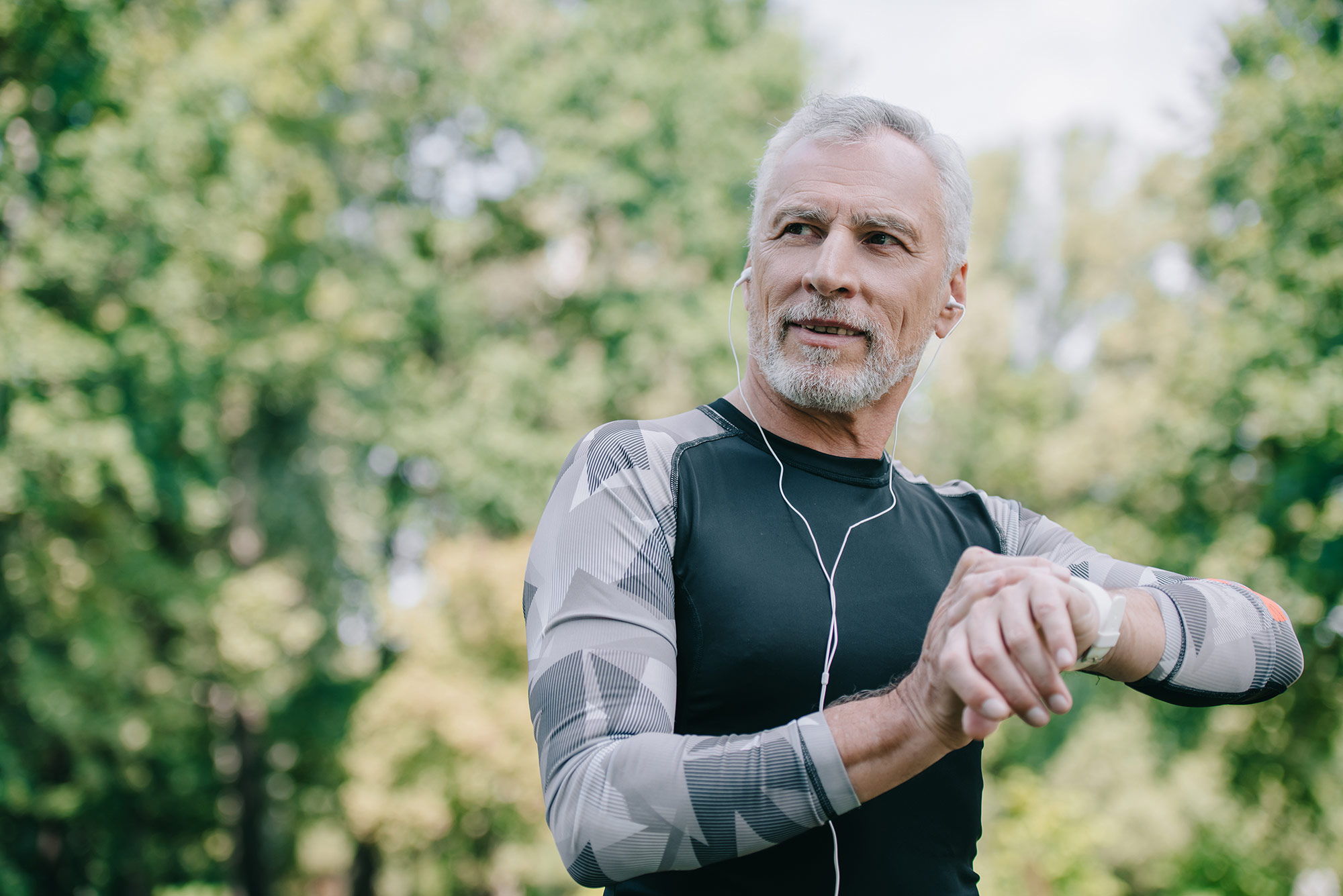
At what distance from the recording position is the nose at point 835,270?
160cm

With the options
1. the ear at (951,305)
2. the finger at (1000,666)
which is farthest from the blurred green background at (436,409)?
the finger at (1000,666)

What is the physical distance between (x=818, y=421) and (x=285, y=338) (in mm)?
13507

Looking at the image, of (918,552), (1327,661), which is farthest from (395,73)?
(918,552)

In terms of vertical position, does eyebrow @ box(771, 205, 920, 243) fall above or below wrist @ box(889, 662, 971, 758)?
above

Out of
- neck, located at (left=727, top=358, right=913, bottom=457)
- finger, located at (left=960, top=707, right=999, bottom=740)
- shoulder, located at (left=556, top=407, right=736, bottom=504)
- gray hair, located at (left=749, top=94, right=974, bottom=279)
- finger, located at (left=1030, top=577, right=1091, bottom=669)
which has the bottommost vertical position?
finger, located at (left=960, top=707, right=999, bottom=740)

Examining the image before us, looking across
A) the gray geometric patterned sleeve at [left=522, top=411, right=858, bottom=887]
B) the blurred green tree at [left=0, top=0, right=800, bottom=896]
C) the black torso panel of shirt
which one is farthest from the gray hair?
the blurred green tree at [left=0, top=0, right=800, bottom=896]

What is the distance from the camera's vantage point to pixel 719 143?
1458 centimetres

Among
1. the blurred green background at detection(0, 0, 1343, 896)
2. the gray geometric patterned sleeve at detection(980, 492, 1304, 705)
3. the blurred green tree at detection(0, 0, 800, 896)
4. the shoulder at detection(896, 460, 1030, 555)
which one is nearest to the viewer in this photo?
the gray geometric patterned sleeve at detection(980, 492, 1304, 705)

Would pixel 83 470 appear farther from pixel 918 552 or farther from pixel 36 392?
pixel 918 552

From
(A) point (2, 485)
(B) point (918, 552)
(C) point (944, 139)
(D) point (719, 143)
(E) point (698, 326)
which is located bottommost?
(A) point (2, 485)

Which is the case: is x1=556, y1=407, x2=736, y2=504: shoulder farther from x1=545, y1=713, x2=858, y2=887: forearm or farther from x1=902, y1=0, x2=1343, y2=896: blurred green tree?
x1=902, y1=0, x2=1343, y2=896: blurred green tree

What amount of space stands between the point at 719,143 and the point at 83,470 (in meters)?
9.74

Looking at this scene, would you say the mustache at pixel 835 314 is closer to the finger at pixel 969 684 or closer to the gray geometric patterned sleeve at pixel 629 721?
the gray geometric patterned sleeve at pixel 629 721

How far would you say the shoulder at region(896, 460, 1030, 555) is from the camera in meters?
1.82
